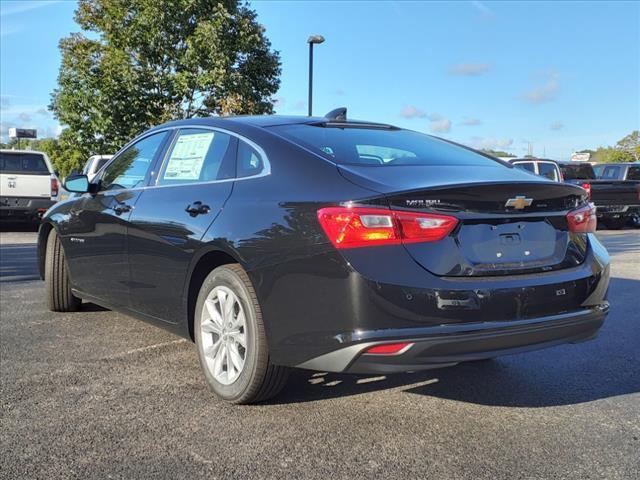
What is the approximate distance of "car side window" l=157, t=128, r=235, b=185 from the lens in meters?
3.69

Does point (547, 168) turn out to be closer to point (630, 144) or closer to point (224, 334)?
point (224, 334)

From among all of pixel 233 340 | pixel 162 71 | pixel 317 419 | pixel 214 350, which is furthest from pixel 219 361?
pixel 162 71

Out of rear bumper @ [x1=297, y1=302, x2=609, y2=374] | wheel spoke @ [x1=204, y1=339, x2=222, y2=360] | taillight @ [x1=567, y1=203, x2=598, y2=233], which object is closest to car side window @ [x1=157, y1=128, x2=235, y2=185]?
wheel spoke @ [x1=204, y1=339, x2=222, y2=360]

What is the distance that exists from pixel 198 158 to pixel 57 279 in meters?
2.35

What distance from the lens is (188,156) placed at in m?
4.04

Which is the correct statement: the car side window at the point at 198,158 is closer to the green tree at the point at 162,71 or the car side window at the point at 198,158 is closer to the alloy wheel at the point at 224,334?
the alloy wheel at the point at 224,334

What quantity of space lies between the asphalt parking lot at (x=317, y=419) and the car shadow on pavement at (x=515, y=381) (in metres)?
0.01

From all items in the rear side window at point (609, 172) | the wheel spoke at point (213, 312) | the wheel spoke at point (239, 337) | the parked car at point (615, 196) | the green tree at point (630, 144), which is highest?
the green tree at point (630, 144)

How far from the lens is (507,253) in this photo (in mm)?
2934

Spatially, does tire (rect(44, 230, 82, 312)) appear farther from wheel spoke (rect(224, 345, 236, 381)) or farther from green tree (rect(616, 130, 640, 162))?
green tree (rect(616, 130, 640, 162))

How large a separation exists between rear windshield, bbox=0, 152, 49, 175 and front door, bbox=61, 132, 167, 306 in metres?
10.1

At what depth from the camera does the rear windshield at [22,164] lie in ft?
46.2

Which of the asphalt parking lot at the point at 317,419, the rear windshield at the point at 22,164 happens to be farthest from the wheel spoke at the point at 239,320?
the rear windshield at the point at 22,164

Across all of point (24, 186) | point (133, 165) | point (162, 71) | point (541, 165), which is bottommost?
point (24, 186)
